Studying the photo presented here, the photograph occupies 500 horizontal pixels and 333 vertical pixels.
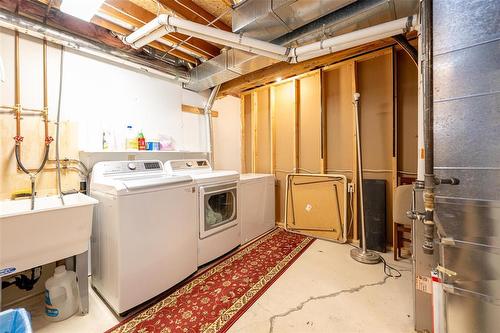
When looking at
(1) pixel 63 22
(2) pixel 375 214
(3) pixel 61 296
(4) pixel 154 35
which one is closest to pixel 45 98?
(1) pixel 63 22

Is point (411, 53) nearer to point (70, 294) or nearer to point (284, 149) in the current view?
point (284, 149)

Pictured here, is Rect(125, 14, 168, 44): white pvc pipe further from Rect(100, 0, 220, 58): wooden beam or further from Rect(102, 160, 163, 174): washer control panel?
Rect(102, 160, 163, 174): washer control panel

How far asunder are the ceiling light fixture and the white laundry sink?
1531mm

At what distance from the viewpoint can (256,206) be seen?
3.26 metres

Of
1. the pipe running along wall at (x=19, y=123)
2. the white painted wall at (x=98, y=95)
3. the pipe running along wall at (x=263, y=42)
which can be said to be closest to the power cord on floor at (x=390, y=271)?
the pipe running along wall at (x=263, y=42)

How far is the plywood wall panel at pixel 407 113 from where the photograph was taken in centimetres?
262

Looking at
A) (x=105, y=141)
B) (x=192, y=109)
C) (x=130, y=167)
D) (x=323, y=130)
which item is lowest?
(x=130, y=167)

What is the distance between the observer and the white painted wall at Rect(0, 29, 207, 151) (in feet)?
6.35

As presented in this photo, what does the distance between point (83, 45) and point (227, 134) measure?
7.83 feet

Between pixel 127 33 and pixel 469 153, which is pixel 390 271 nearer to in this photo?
pixel 469 153

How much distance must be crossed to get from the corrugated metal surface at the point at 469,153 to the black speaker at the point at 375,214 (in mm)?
1555

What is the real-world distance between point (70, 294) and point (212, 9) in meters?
2.85

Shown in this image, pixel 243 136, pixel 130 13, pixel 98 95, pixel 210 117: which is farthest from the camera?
pixel 243 136

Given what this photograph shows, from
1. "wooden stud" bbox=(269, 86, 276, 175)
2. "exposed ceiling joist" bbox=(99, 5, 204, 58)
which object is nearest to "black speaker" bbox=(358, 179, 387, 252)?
"wooden stud" bbox=(269, 86, 276, 175)
